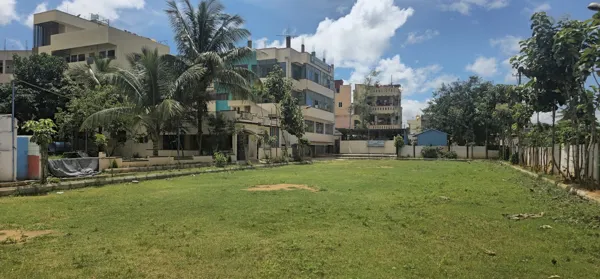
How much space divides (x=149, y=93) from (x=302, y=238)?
22797 mm

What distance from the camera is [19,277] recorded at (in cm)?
493

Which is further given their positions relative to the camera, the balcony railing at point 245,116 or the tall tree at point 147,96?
the balcony railing at point 245,116

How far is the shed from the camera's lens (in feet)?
170

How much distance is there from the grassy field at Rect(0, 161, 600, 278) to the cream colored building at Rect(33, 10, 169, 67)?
3283cm

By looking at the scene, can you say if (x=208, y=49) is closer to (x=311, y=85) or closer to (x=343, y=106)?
(x=311, y=85)

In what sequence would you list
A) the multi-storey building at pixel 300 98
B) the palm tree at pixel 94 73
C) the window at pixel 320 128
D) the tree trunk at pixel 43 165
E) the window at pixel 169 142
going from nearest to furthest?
the tree trunk at pixel 43 165 → the palm tree at pixel 94 73 → the window at pixel 169 142 → the multi-storey building at pixel 300 98 → the window at pixel 320 128

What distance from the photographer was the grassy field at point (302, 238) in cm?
520

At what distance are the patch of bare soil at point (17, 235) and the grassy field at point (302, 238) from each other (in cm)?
29

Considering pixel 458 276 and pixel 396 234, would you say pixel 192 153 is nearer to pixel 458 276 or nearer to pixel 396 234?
pixel 396 234

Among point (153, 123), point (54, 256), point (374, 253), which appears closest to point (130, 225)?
point (54, 256)

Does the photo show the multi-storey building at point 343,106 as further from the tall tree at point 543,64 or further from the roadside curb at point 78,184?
the tall tree at point 543,64

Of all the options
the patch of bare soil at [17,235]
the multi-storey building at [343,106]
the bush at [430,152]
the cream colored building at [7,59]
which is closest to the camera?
the patch of bare soil at [17,235]

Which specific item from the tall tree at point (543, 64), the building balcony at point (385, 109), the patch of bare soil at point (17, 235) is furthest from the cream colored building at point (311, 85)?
the patch of bare soil at point (17, 235)

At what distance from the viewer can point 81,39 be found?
42.6 m
